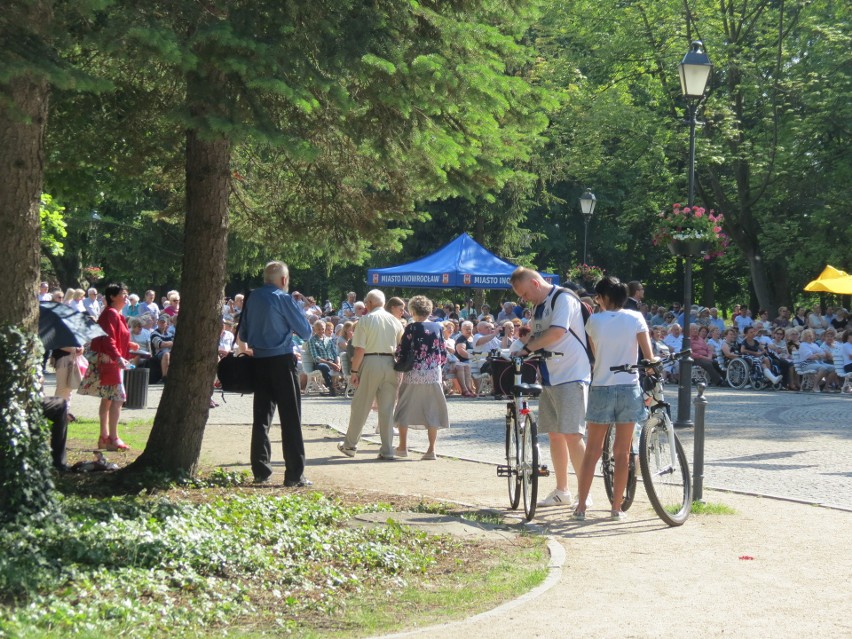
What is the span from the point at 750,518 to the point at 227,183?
507 cm

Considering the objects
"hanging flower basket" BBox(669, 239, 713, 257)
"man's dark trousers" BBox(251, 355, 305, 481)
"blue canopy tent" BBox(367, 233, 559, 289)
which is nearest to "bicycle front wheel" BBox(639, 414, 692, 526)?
"man's dark trousers" BBox(251, 355, 305, 481)

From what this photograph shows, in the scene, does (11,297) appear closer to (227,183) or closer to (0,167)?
(0,167)

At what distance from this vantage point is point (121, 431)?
1463cm

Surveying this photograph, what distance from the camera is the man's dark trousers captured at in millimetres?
10273

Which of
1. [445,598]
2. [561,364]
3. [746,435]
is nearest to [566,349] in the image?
[561,364]

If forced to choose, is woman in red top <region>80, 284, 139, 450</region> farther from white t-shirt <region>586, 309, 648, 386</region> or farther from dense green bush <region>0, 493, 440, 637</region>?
white t-shirt <region>586, 309, 648, 386</region>

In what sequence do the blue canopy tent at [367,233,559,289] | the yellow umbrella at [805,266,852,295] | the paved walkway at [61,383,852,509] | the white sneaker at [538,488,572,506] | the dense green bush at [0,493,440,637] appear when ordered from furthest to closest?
the yellow umbrella at [805,266,852,295]
the blue canopy tent at [367,233,559,289]
the paved walkway at [61,383,852,509]
the white sneaker at [538,488,572,506]
the dense green bush at [0,493,440,637]

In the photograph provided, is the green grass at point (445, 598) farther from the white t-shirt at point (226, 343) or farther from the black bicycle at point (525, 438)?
the white t-shirt at point (226, 343)

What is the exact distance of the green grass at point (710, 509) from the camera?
9.34 meters

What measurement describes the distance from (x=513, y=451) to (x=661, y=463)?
1.20 metres

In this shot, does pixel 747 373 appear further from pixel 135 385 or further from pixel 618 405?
pixel 618 405

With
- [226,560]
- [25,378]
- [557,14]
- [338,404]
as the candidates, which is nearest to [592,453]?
[226,560]

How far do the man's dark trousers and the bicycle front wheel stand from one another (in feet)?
10.0

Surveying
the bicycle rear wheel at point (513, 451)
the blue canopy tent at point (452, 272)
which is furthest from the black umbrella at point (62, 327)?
the blue canopy tent at point (452, 272)
